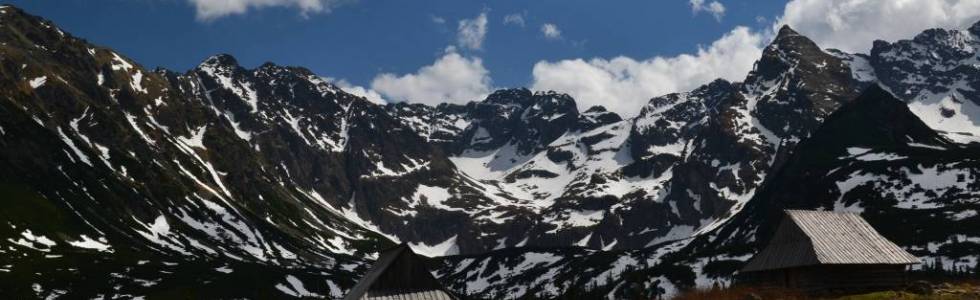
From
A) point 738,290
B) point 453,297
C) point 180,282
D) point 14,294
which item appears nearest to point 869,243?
point 738,290

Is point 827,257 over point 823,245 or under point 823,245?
under

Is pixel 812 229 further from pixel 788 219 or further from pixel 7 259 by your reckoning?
pixel 7 259

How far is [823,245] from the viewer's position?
2383 inches

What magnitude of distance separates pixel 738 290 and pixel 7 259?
540ft

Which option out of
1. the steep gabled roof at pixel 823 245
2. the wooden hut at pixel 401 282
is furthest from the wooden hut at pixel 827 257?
the wooden hut at pixel 401 282

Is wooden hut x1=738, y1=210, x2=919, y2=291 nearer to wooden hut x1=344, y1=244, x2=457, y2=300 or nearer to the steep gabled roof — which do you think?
the steep gabled roof

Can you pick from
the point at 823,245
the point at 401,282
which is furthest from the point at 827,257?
the point at 401,282

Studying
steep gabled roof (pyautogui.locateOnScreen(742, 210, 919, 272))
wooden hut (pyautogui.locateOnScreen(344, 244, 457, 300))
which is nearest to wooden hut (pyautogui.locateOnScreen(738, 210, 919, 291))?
steep gabled roof (pyautogui.locateOnScreen(742, 210, 919, 272))

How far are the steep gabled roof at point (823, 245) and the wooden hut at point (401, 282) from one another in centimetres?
2210

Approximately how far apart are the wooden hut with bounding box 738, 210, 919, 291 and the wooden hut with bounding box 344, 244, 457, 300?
→ 22.1 metres

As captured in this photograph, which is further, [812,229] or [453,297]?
[812,229]

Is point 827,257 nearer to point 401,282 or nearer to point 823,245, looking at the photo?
point 823,245

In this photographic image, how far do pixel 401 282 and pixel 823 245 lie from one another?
27.4 m

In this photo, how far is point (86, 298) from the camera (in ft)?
558
